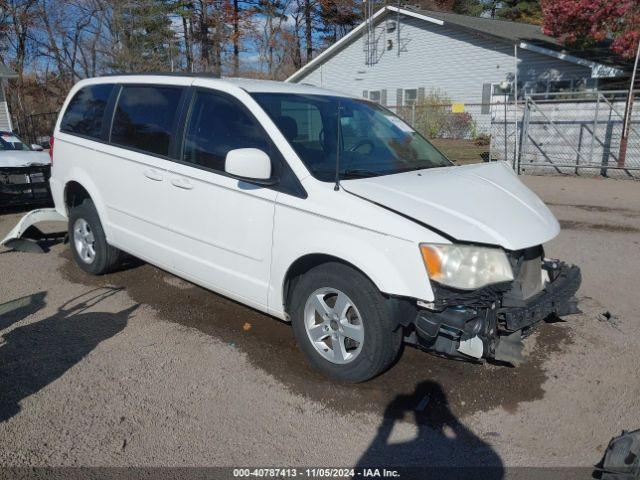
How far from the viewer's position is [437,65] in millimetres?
23859

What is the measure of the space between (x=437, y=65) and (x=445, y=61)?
1.35 ft

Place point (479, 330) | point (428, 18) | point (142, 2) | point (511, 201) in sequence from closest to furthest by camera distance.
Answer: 1. point (479, 330)
2. point (511, 201)
3. point (428, 18)
4. point (142, 2)

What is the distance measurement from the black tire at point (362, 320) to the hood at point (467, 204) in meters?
0.50

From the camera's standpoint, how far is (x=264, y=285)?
3617 mm

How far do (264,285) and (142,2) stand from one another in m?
36.1

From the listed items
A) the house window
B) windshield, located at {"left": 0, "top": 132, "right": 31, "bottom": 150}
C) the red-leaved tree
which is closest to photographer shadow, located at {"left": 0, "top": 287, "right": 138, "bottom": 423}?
windshield, located at {"left": 0, "top": 132, "right": 31, "bottom": 150}

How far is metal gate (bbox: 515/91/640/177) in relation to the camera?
12.5 m

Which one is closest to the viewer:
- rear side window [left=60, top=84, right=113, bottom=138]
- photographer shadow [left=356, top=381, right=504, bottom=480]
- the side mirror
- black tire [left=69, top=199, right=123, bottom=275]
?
photographer shadow [left=356, top=381, right=504, bottom=480]

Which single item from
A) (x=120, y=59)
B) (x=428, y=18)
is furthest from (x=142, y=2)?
(x=428, y=18)

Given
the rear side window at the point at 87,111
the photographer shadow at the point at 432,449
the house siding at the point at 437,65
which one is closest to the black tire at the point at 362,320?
the photographer shadow at the point at 432,449

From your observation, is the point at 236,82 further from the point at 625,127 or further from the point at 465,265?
the point at 625,127

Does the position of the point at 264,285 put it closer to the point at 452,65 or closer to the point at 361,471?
the point at 361,471

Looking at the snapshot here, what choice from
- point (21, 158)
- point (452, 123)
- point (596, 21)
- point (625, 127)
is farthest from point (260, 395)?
point (452, 123)

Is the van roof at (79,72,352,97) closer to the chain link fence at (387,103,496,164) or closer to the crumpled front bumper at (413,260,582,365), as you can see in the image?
the crumpled front bumper at (413,260,582,365)
